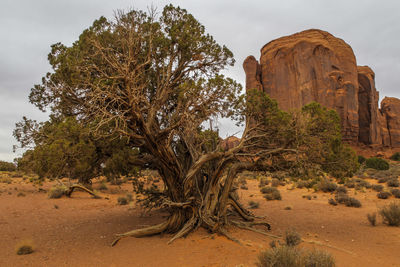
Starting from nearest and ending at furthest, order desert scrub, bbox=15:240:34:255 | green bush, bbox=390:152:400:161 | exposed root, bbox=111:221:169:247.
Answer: desert scrub, bbox=15:240:34:255, exposed root, bbox=111:221:169:247, green bush, bbox=390:152:400:161

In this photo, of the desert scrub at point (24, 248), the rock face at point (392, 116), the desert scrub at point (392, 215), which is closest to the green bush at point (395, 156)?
the rock face at point (392, 116)

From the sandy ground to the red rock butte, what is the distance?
4273cm

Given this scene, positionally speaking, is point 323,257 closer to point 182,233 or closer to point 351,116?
point 182,233

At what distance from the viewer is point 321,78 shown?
51.9 metres

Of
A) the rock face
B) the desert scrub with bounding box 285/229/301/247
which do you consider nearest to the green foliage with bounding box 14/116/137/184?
the desert scrub with bounding box 285/229/301/247

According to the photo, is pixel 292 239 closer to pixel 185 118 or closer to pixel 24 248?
pixel 185 118

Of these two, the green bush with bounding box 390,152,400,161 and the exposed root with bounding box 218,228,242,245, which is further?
the green bush with bounding box 390,152,400,161

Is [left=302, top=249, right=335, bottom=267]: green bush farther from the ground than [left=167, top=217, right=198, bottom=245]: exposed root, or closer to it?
farther from the ground

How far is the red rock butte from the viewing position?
5125 centimetres

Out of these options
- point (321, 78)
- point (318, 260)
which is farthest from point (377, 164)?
point (318, 260)

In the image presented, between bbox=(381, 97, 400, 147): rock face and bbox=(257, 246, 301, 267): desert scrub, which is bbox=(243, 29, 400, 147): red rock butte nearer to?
bbox=(381, 97, 400, 147): rock face

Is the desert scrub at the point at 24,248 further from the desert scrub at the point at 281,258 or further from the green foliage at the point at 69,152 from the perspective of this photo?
the desert scrub at the point at 281,258

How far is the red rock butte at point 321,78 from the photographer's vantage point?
51250 millimetres

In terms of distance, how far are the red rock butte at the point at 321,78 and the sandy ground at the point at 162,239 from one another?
4273 cm
